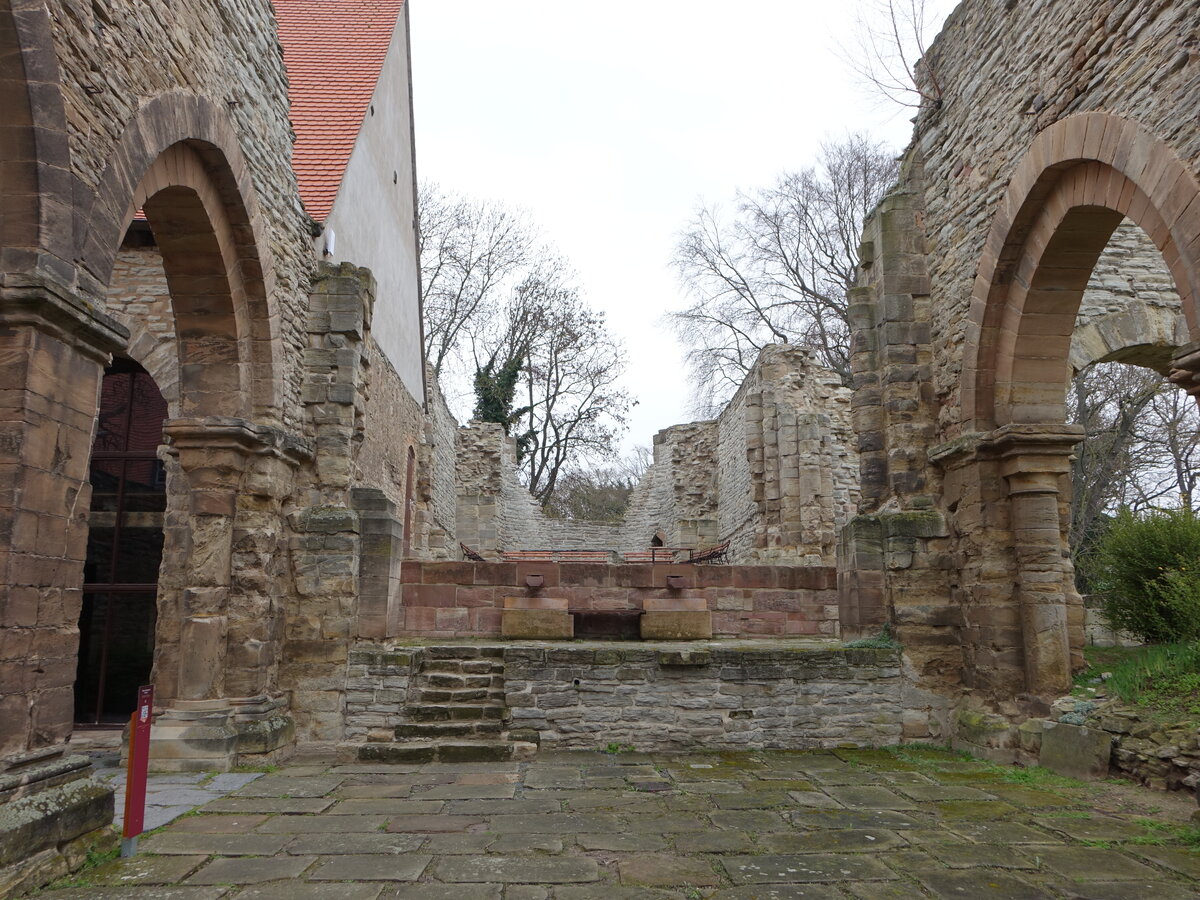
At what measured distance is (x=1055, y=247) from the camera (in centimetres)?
628

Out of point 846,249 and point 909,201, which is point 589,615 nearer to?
point 909,201


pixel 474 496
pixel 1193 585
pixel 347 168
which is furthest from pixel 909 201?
pixel 474 496

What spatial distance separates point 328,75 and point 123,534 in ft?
22.2

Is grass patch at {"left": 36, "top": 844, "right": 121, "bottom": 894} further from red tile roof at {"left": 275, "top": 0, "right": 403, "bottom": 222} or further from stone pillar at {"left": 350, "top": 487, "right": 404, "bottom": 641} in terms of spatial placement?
red tile roof at {"left": 275, "top": 0, "right": 403, "bottom": 222}

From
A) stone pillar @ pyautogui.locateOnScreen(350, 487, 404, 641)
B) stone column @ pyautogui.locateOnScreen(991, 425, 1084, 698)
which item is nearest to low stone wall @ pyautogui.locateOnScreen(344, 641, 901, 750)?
stone pillar @ pyautogui.locateOnScreen(350, 487, 404, 641)

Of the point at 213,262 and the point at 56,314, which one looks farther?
the point at 213,262

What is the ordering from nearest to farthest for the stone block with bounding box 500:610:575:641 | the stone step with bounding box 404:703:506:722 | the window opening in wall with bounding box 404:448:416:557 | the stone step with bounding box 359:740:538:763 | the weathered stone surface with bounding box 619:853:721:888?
the weathered stone surface with bounding box 619:853:721:888, the stone step with bounding box 359:740:538:763, the stone step with bounding box 404:703:506:722, the stone block with bounding box 500:610:575:641, the window opening in wall with bounding box 404:448:416:557

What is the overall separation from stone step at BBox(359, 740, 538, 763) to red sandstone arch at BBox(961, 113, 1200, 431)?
4788 millimetres

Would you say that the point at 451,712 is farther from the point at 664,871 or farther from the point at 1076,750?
the point at 1076,750

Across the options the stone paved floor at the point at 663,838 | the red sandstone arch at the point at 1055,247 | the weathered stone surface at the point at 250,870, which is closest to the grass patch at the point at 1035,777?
the stone paved floor at the point at 663,838

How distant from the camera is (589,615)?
8594mm

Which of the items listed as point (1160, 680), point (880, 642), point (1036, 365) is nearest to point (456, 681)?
point (880, 642)

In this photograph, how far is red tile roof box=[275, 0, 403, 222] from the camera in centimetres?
943

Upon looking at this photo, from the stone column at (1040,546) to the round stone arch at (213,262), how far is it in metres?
6.17
